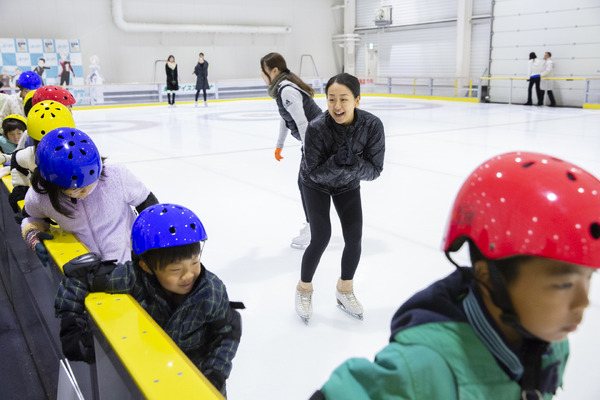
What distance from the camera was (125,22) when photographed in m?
19.5

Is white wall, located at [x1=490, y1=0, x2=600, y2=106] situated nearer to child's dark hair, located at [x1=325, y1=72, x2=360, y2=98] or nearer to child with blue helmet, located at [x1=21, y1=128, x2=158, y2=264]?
child's dark hair, located at [x1=325, y1=72, x2=360, y2=98]

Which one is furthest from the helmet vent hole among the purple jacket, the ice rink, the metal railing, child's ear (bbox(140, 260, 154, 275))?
the metal railing

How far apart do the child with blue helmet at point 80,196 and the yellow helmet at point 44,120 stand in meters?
0.55

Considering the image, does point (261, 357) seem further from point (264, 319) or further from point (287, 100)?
point (287, 100)

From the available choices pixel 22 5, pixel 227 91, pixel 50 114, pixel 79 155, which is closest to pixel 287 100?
pixel 50 114

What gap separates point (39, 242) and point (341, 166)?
1.28m

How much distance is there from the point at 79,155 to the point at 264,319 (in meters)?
1.26

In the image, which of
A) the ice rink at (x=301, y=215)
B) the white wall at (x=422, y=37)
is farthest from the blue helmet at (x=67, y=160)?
the white wall at (x=422, y=37)

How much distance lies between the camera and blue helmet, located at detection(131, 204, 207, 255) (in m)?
1.44

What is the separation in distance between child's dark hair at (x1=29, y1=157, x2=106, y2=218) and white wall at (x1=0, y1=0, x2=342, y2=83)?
1848 centimetres

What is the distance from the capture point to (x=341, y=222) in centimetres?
256

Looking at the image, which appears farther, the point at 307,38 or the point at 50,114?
the point at 307,38

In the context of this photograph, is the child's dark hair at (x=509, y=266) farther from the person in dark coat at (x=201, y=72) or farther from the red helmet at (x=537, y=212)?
the person in dark coat at (x=201, y=72)

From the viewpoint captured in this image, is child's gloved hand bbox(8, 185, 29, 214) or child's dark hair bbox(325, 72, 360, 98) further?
child's gloved hand bbox(8, 185, 29, 214)
